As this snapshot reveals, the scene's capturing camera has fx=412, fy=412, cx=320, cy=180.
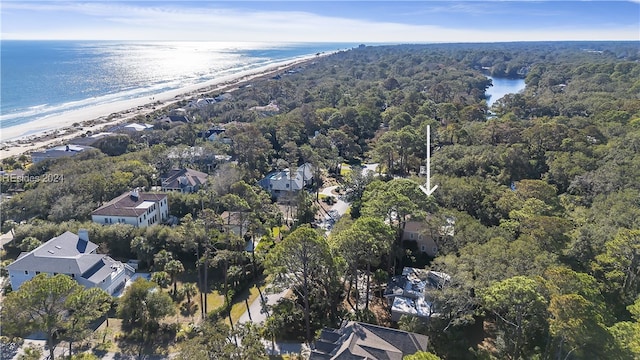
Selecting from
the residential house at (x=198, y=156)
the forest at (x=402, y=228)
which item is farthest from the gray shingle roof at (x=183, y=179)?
the residential house at (x=198, y=156)

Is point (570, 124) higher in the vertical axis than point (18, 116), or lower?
higher

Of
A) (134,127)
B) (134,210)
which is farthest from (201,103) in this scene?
(134,210)

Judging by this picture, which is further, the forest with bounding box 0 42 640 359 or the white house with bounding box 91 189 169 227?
the white house with bounding box 91 189 169 227

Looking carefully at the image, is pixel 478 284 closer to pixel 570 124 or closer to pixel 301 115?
pixel 570 124

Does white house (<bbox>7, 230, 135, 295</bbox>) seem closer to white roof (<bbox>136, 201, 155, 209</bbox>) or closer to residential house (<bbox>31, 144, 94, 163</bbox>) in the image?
white roof (<bbox>136, 201, 155, 209</bbox>)

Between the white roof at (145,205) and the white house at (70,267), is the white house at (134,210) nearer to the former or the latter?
the white roof at (145,205)

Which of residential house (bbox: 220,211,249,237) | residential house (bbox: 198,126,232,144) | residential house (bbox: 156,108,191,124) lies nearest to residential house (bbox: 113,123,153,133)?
residential house (bbox: 156,108,191,124)

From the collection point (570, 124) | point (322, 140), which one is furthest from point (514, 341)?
point (570, 124)
